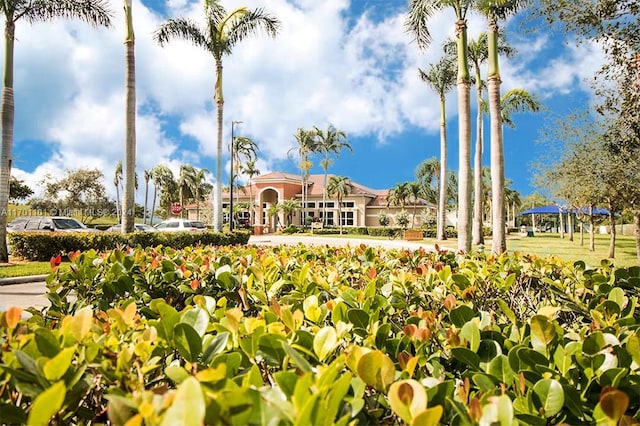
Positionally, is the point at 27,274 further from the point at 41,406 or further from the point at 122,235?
the point at 41,406

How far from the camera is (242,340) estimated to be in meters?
1.35

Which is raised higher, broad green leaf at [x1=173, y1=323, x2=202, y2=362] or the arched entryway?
the arched entryway

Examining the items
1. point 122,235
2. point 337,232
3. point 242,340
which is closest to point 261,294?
point 242,340

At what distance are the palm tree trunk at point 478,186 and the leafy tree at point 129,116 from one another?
14.2m

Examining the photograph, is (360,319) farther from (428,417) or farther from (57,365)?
(57,365)

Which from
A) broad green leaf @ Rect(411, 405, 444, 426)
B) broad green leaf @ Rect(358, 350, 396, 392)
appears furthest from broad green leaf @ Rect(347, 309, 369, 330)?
broad green leaf @ Rect(411, 405, 444, 426)

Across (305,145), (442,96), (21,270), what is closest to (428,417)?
(21,270)

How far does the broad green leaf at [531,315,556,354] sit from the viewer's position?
143 centimetres

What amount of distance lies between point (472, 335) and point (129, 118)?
16.4 metres

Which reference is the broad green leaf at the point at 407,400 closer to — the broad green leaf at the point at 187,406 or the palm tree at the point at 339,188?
the broad green leaf at the point at 187,406

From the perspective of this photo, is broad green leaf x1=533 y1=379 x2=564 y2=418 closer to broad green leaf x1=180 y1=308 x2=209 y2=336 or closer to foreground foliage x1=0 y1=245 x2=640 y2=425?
foreground foliage x1=0 y1=245 x2=640 y2=425

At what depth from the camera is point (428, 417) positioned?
0.83 meters

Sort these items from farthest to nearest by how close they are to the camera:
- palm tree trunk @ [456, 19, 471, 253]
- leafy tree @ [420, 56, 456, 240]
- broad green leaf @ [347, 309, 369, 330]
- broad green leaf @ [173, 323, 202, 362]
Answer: leafy tree @ [420, 56, 456, 240], palm tree trunk @ [456, 19, 471, 253], broad green leaf @ [347, 309, 369, 330], broad green leaf @ [173, 323, 202, 362]

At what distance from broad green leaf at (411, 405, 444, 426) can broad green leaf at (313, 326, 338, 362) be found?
1.54ft
